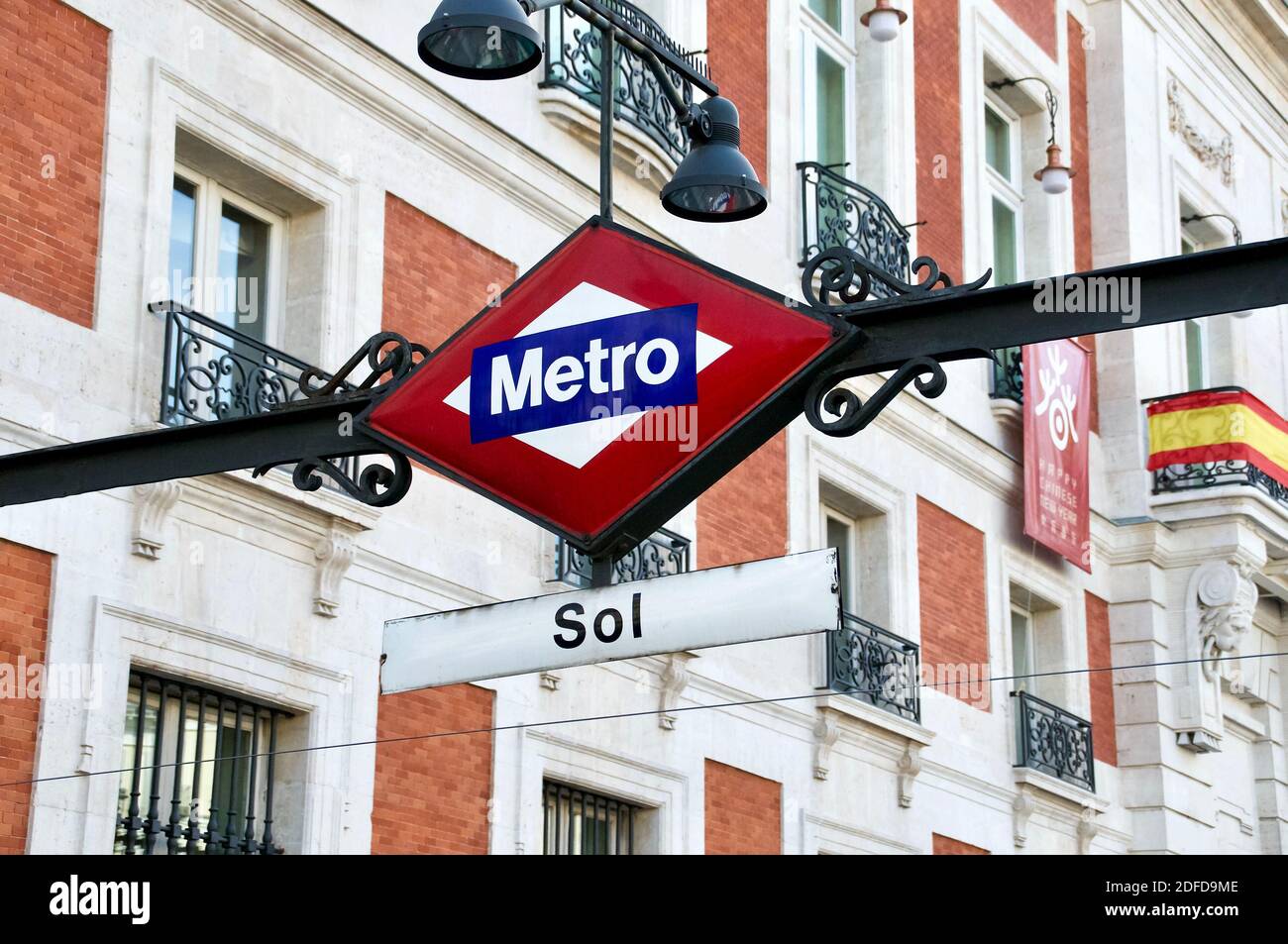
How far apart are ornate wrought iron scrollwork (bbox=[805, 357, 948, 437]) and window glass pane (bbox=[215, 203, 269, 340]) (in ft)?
26.3

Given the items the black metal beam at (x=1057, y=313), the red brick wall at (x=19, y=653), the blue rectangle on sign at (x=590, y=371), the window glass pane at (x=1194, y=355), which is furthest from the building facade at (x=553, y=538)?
the black metal beam at (x=1057, y=313)

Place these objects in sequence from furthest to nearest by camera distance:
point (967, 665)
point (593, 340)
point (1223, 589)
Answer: point (1223, 589)
point (967, 665)
point (593, 340)

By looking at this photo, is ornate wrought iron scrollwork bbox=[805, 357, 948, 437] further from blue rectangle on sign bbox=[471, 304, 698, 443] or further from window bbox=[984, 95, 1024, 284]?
window bbox=[984, 95, 1024, 284]

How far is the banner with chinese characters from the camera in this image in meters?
22.3

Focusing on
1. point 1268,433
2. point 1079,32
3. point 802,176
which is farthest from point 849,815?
point 1079,32

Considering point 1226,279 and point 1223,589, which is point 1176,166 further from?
point 1226,279

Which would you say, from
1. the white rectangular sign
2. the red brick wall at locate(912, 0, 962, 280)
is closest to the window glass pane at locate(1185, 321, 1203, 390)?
the red brick wall at locate(912, 0, 962, 280)

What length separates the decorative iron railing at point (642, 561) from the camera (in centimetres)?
1558

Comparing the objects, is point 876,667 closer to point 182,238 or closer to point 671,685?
point 671,685

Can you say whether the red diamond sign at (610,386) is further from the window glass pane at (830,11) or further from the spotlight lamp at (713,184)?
the window glass pane at (830,11)

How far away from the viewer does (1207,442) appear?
2470 cm

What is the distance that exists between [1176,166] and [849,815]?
11965mm

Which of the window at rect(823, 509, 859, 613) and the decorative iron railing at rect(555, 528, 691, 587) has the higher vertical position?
the window at rect(823, 509, 859, 613)
